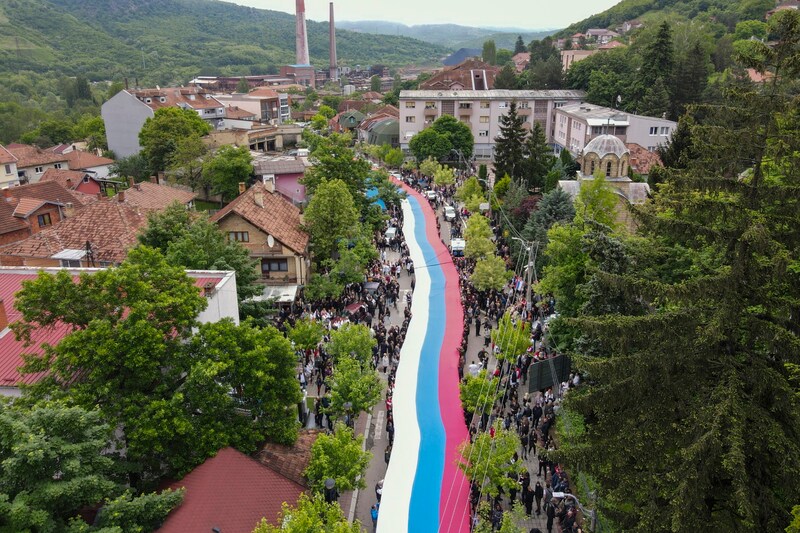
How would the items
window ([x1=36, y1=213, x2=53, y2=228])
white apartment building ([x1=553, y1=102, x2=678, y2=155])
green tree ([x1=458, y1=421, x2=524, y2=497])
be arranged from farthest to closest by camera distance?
white apartment building ([x1=553, y1=102, x2=678, y2=155]) → window ([x1=36, y1=213, x2=53, y2=228]) → green tree ([x1=458, y1=421, x2=524, y2=497])

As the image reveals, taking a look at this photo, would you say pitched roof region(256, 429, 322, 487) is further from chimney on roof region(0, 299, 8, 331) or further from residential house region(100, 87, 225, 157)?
residential house region(100, 87, 225, 157)

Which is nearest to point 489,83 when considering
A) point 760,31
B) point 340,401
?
point 760,31

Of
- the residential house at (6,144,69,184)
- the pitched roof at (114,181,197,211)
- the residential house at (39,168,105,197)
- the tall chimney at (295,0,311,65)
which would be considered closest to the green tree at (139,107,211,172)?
the residential house at (39,168,105,197)

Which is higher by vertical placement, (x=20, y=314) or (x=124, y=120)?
(x=124, y=120)

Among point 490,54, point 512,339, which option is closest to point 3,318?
point 512,339

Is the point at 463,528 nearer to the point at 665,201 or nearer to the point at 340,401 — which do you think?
the point at 340,401

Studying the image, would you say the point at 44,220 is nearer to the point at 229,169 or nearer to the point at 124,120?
the point at 229,169

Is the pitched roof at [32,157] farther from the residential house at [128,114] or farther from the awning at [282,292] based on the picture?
→ the awning at [282,292]
